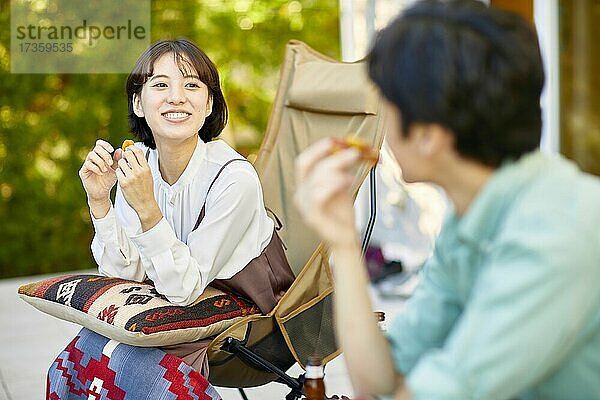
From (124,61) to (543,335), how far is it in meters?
4.09

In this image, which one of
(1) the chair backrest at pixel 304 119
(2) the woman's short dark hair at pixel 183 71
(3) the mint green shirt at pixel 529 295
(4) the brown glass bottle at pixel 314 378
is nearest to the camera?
(3) the mint green shirt at pixel 529 295

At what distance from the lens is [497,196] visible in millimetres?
1189

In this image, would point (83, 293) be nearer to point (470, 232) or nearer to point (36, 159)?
point (470, 232)

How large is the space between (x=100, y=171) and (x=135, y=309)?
0.33 metres

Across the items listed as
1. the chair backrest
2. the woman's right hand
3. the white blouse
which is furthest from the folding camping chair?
the woman's right hand

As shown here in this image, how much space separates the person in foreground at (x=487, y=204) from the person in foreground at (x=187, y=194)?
0.93m

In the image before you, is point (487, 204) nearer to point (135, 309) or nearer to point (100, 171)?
Result: point (135, 309)

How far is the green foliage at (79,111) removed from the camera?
5.37m

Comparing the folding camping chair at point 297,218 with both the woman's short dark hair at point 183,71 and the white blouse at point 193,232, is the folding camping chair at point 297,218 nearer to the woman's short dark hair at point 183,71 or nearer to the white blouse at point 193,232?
the white blouse at point 193,232

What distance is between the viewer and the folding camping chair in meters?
2.34

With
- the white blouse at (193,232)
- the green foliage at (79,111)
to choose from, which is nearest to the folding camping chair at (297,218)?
the white blouse at (193,232)

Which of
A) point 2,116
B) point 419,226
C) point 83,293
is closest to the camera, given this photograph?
point 83,293

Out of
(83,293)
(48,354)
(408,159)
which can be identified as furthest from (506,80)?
(48,354)

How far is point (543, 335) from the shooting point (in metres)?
1.10
